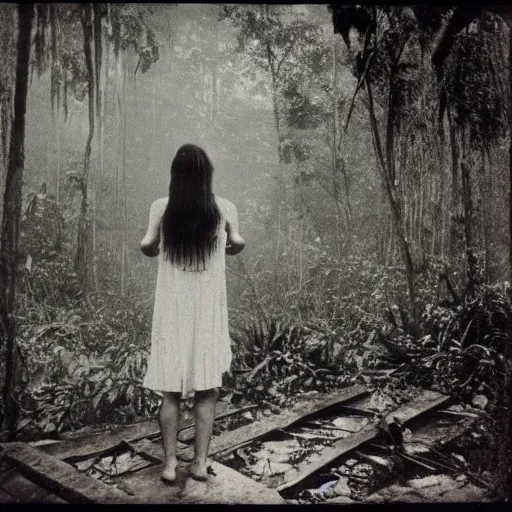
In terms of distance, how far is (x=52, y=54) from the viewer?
321cm

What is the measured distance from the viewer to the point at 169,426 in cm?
263

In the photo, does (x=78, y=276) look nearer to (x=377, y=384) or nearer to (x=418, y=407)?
(x=377, y=384)

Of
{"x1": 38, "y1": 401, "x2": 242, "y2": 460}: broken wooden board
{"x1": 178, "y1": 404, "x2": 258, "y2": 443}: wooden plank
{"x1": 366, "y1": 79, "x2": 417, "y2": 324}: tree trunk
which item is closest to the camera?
{"x1": 38, "y1": 401, "x2": 242, "y2": 460}: broken wooden board

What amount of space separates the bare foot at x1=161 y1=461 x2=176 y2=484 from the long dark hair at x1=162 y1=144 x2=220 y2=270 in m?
1.13

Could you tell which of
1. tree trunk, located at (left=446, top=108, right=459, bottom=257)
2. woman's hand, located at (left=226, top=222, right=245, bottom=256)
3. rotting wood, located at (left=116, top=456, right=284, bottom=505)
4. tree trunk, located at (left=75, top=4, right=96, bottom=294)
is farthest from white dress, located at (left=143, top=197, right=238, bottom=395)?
tree trunk, located at (left=446, top=108, right=459, bottom=257)

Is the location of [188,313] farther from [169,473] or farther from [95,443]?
[95,443]

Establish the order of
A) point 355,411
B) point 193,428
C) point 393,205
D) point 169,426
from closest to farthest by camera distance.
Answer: point 169,426 → point 193,428 → point 355,411 → point 393,205

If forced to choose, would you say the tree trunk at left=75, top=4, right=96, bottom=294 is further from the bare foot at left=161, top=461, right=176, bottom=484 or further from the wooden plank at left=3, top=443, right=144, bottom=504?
the bare foot at left=161, top=461, right=176, bottom=484

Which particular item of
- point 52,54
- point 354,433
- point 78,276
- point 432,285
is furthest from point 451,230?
point 52,54

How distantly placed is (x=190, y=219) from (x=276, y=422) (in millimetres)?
1446

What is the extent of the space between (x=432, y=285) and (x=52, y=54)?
122 inches

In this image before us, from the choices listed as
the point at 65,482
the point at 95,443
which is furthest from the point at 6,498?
the point at 95,443

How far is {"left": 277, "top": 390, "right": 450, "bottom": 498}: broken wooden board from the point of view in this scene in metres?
2.75

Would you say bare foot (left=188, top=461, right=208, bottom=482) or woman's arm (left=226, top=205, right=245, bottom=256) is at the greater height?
woman's arm (left=226, top=205, right=245, bottom=256)
